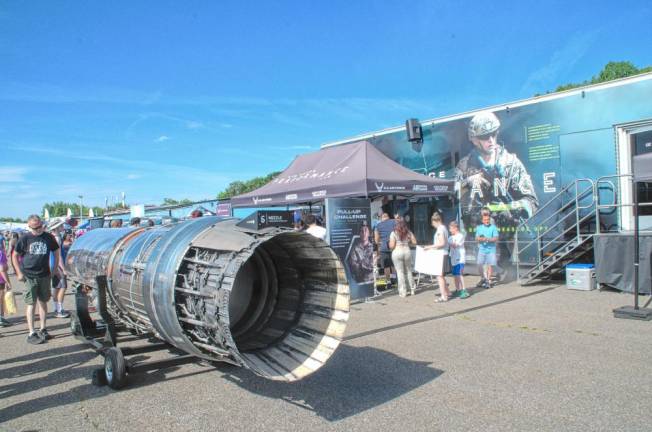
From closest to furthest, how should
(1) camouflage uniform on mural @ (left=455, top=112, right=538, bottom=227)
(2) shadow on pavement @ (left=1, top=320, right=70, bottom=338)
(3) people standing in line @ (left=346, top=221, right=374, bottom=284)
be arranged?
(2) shadow on pavement @ (left=1, top=320, right=70, bottom=338) → (3) people standing in line @ (left=346, top=221, right=374, bottom=284) → (1) camouflage uniform on mural @ (left=455, top=112, right=538, bottom=227)

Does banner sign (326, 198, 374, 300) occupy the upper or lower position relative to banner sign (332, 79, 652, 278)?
lower

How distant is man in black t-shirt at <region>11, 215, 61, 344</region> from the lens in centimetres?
640

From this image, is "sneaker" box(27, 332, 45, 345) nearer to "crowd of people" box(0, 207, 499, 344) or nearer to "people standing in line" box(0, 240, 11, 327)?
"crowd of people" box(0, 207, 499, 344)

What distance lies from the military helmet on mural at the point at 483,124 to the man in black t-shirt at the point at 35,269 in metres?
9.14

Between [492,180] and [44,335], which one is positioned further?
[492,180]

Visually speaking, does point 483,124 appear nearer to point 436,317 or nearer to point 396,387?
point 436,317

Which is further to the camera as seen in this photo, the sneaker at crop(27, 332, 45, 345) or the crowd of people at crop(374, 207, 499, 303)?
the crowd of people at crop(374, 207, 499, 303)

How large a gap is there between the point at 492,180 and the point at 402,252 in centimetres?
339

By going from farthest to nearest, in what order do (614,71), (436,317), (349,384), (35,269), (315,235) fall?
1. (614,71)
2. (436,317)
3. (35,269)
4. (315,235)
5. (349,384)

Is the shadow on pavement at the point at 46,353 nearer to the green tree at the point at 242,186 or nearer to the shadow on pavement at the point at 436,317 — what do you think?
the shadow on pavement at the point at 436,317

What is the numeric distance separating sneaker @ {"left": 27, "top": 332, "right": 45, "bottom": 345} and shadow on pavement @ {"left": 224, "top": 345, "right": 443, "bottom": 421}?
3.35m

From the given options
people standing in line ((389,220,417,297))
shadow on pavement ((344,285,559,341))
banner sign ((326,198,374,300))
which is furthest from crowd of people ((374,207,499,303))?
shadow on pavement ((344,285,559,341))

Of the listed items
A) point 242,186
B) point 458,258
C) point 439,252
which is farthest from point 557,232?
point 242,186

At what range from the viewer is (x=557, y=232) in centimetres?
995
